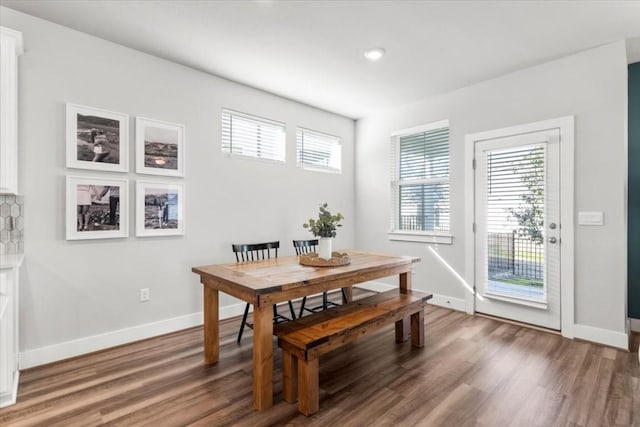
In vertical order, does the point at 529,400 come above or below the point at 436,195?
below

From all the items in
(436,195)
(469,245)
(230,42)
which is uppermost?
(230,42)

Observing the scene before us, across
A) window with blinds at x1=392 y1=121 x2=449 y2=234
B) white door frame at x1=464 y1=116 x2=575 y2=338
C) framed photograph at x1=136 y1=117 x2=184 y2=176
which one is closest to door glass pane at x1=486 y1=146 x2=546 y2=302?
white door frame at x1=464 y1=116 x2=575 y2=338

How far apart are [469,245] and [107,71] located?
422 cm

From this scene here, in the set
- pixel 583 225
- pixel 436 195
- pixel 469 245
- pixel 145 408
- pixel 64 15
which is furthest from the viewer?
pixel 436 195

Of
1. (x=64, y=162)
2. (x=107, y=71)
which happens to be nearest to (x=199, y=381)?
(x=64, y=162)

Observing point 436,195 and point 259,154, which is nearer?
point 259,154

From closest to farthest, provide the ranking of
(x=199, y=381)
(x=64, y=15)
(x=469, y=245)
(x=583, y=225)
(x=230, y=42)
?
1. (x=199, y=381)
2. (x=64, y=15)
3. (x=230, y=42)
4. (x=583, y=225)
5. (x=469, y=245)

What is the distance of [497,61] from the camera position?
10.9 feet

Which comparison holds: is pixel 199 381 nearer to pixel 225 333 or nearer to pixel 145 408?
pixel 145 408

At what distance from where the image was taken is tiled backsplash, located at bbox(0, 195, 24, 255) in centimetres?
245

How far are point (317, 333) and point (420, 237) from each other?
274cm

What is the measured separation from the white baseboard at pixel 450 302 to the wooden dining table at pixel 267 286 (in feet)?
4.03

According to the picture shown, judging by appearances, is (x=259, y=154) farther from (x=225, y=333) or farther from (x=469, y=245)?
(x=469, y=245)

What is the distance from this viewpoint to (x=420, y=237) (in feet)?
14.5
